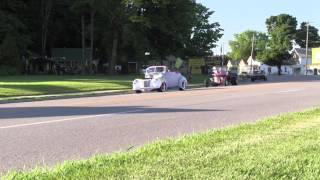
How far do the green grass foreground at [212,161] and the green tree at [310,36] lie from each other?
157m

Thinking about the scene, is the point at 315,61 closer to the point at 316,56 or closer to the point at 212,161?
the point at 316,56

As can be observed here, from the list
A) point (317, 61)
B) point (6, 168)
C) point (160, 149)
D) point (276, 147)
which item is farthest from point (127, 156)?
point (317, 61)

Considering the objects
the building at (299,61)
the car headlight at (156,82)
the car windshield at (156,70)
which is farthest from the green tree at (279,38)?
the car headlight at (156,82)

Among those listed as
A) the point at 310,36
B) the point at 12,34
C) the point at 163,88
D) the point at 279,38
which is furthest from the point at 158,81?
the point at 310,36

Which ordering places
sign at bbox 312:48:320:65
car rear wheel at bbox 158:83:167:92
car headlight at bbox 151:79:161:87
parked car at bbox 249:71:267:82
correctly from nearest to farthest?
car headlight at bbox 151:79:161:87
car rear wheel at bbox 158:83:167:92
parked car at bbox 249:71:267:82
sign at bbox 312:48:320:65

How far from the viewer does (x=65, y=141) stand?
40.9ft

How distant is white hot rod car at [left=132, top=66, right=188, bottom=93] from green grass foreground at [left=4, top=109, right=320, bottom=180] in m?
26.5

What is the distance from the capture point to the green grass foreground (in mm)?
7945

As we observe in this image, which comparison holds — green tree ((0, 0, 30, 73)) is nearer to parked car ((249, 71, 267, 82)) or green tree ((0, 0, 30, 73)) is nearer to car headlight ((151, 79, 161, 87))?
parked car ((249, 71, 267, 82))

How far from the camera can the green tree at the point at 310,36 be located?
167125 millimetres

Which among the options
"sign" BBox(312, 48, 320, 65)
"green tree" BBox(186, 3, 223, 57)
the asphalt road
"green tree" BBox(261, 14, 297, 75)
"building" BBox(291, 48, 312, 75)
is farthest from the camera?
"building" BBox(291, 48, 312, 75)

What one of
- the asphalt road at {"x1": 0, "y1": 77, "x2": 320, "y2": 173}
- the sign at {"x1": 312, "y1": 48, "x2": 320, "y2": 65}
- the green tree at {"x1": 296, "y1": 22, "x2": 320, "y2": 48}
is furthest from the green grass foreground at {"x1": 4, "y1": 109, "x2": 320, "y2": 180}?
the green tree at {"x1": 296, "y1": 22, "x2": 320, "y2": 48}

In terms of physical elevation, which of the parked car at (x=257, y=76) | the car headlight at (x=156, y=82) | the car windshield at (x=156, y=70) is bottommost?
the parked car at (x=257, y=76)

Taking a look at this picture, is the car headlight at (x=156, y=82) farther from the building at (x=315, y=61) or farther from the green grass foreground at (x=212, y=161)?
the building at (x=315, y=61)
